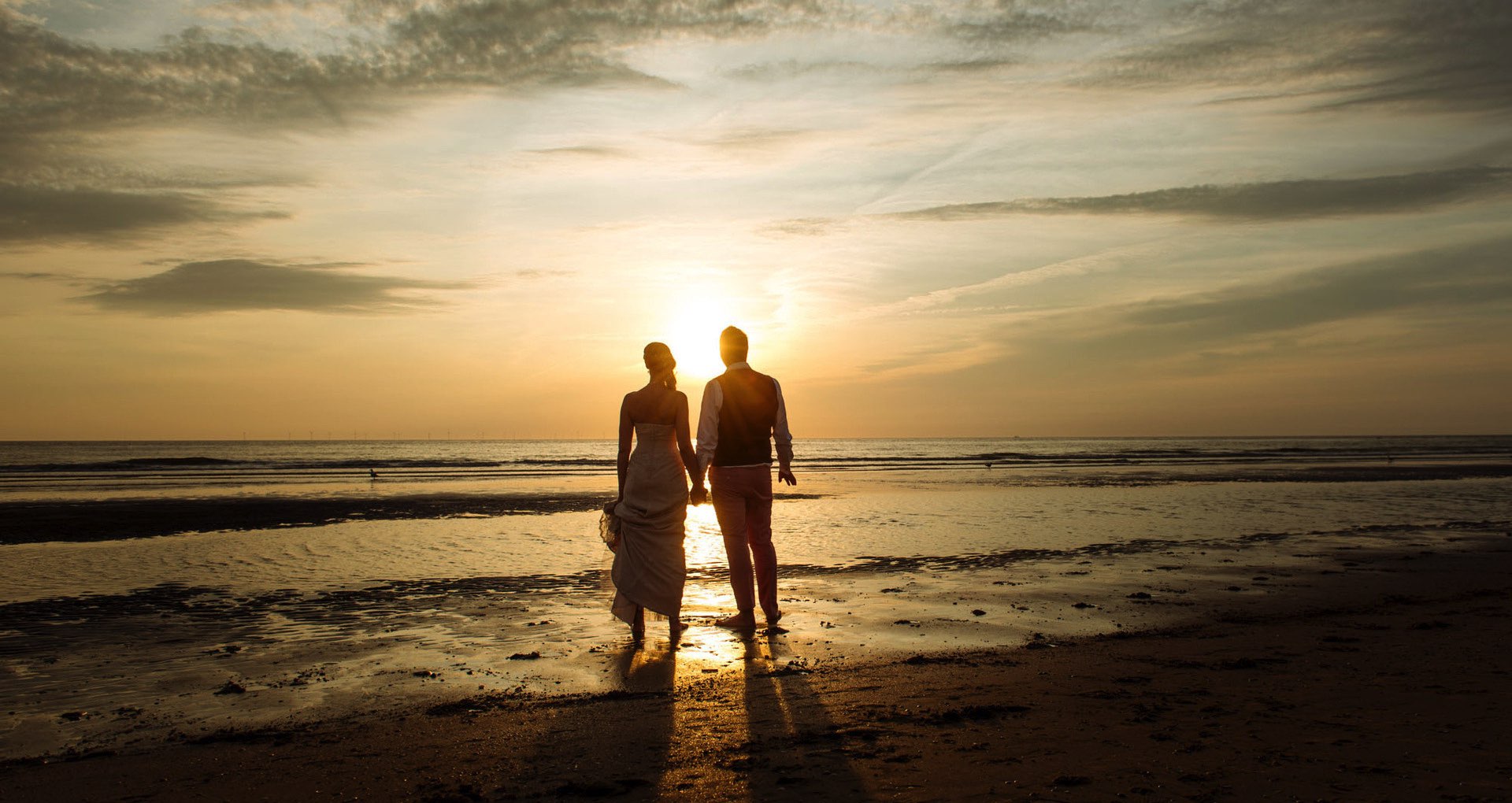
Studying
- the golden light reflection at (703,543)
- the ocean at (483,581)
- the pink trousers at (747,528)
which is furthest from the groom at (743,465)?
the golden light reflection at (703,543)

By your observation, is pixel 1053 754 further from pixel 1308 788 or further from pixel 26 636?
pixel 26 636

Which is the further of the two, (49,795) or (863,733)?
(863,733)

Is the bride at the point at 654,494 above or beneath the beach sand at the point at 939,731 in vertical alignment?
above

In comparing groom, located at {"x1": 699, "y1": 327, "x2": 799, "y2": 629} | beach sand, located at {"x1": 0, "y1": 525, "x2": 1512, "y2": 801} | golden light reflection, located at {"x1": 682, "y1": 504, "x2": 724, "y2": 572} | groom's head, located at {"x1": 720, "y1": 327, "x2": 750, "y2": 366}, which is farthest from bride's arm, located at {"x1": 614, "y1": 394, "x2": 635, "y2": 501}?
golden light reflection, located at {"x1": 682, "y1": 504, "x2": 724, "y2": 572}

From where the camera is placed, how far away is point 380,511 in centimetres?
2184

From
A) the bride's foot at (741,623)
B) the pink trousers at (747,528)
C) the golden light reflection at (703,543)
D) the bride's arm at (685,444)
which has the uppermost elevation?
the bride's arm at (685,444)

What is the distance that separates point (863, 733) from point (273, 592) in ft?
25.4

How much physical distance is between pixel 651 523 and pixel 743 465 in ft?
2.83

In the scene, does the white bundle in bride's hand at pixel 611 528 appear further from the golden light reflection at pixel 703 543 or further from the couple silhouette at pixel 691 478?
the golden light reflection at pixel 703 543

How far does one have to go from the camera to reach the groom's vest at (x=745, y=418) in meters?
7.71

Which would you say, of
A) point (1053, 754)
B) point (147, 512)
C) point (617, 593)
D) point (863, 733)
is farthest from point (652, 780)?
point (147, 512)

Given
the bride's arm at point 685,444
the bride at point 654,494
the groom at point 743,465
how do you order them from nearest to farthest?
1. the bride at point 654,494
2. the bride's arm at point 685,444
3. the groom at point 743,465

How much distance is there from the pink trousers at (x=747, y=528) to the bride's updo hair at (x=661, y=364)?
80 cm

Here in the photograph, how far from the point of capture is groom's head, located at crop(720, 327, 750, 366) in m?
7.88
